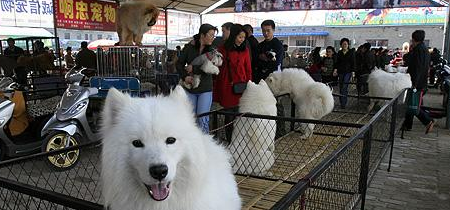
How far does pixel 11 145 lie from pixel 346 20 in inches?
1101

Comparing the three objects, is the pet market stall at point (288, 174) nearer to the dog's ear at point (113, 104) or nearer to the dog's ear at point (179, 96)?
the dog's ear at point (113, 104)

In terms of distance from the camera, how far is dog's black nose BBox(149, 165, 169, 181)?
4.06 feet

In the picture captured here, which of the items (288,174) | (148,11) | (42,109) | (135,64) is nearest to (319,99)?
(288,174)

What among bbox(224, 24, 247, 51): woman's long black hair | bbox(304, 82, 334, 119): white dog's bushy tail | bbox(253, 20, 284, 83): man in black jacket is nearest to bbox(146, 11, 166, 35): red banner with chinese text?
bbox(253, 20, 284, 83): man in black jacket

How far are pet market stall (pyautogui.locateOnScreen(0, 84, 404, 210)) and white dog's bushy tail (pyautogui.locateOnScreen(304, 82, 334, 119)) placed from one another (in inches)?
11.1

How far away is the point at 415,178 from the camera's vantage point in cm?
386

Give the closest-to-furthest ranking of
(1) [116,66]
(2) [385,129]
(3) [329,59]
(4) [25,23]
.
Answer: (2) [385,129] → (1) [116,66] → (3) [329,59] → (4) [25,23]

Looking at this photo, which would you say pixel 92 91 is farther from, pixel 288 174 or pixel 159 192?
pixel 159 192

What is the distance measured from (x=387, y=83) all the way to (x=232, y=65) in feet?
12.6

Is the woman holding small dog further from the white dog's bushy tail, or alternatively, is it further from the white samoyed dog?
the white samoyed dog

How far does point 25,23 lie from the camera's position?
10.6 metres

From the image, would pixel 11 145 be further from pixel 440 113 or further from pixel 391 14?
pixel 391 14

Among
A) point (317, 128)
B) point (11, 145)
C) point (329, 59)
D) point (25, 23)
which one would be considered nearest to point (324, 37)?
point (329, 59)

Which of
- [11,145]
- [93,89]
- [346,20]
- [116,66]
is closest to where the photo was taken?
[11,145]
